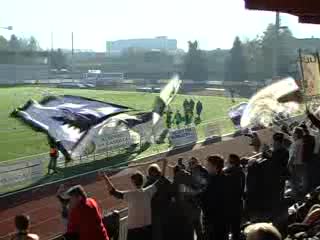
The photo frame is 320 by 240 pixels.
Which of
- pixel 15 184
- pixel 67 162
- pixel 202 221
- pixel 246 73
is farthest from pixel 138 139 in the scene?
pixel 246 73

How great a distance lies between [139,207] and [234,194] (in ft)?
3.76

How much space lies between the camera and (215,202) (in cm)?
735

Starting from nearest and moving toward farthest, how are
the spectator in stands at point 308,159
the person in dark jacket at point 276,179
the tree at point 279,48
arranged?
the person in dark jacket at point 276,179
the spectator in stands at point 308,159
the tree at point 279,48

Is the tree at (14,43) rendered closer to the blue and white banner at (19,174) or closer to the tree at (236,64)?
the tree at (236,64)

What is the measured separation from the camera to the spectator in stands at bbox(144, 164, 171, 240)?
709 cm

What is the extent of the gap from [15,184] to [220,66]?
6499 cm

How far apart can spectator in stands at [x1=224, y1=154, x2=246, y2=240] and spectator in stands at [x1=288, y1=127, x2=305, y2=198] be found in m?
2.25

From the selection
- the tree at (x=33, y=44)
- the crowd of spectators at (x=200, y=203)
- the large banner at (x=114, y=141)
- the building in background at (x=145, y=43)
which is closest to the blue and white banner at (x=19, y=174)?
the large banner at (x=114, y=141)

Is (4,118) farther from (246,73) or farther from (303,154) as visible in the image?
(246,73)

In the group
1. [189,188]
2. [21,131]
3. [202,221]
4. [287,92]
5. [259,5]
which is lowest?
[21,131]

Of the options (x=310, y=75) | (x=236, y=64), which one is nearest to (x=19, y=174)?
(x=310, y=75)

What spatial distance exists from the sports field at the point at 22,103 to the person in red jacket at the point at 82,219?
65.0 ft

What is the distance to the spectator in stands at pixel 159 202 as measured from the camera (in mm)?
7090

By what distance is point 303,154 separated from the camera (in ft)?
31.3
